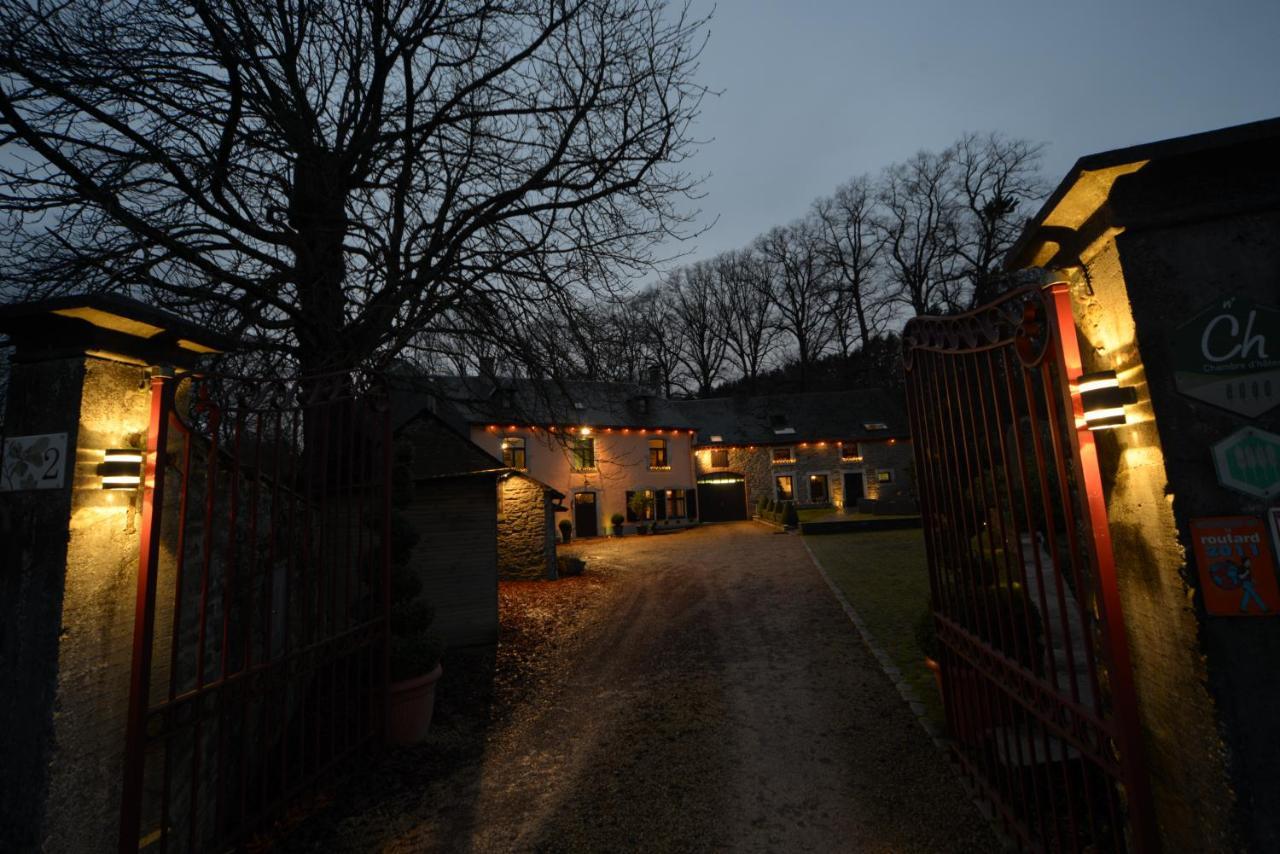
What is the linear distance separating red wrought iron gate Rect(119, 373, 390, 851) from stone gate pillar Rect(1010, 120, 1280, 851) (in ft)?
14.8

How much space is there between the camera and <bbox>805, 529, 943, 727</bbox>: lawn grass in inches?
257

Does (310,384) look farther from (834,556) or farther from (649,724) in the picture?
(834,556)

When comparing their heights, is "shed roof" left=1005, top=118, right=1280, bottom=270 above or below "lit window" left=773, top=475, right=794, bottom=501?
above

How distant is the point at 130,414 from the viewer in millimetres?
2943

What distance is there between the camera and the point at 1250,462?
2121mm

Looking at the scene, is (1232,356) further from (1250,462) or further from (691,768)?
(691,768)

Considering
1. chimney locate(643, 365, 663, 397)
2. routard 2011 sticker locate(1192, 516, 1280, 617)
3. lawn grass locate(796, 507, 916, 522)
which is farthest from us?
chimney locate(643, 365, 663, 397)

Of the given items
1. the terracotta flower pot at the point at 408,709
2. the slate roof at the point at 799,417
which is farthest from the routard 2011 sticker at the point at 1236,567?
the slate roof at the point at 799,417

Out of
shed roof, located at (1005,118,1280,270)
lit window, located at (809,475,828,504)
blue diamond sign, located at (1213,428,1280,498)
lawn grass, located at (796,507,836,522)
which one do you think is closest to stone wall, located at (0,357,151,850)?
shed roof, located at (1005,118,1280,270)

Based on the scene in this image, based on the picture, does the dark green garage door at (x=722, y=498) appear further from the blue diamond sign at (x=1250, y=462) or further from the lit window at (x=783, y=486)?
the blue diamond sign at (x=1250, y=462)

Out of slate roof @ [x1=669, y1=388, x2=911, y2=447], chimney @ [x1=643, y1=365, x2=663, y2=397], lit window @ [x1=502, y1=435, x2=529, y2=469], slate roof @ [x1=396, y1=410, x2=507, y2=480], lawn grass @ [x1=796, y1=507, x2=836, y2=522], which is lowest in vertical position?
lawn grass @ [x1=796, y1=507, x2=836, y2=522]

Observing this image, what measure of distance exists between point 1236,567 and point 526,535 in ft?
46.2

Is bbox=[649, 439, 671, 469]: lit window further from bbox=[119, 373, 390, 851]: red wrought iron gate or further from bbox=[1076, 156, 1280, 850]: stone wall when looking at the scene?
bbox=[1076, 156, 1280, 850]: stone wall

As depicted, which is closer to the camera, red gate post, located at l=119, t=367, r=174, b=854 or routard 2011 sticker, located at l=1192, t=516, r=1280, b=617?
routard 2011 sticker, located at l=1192, t=516, r=1280, b=617
